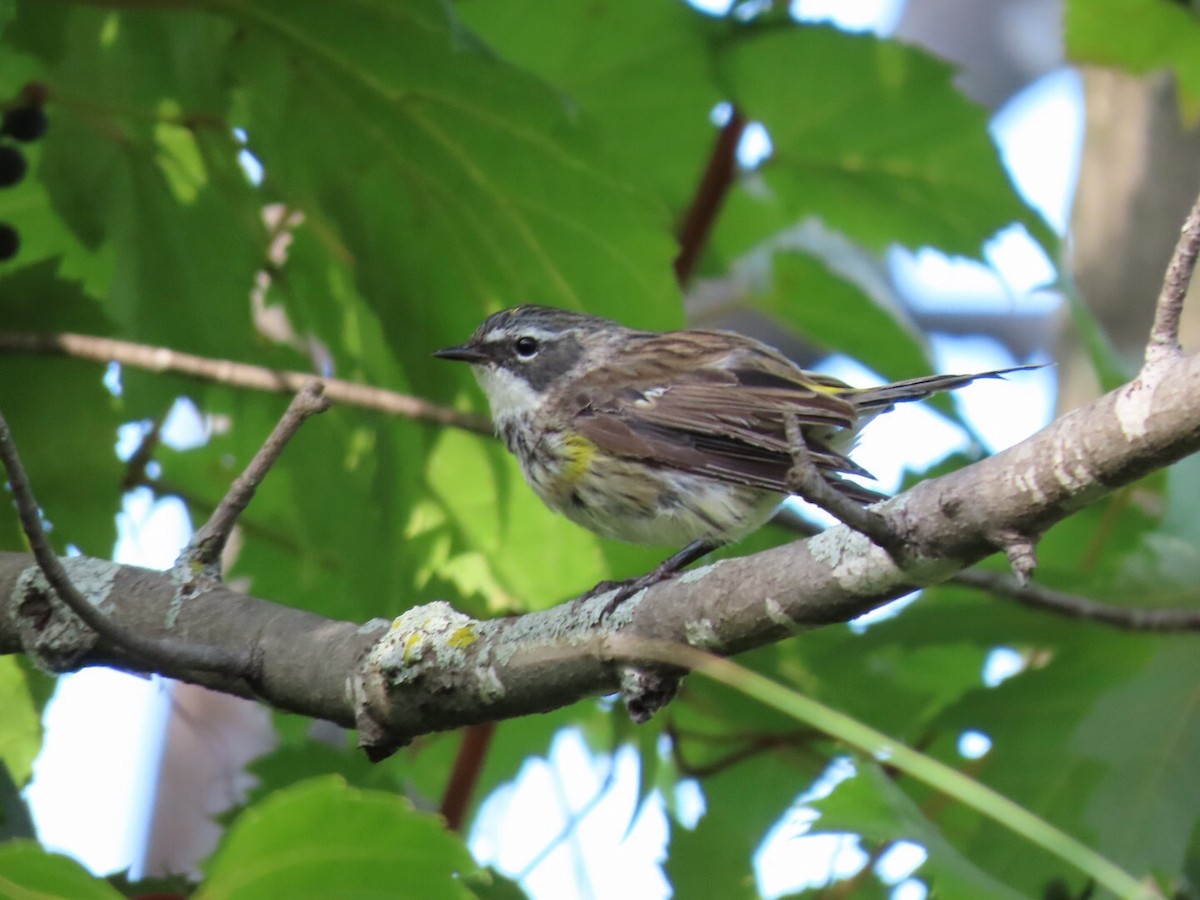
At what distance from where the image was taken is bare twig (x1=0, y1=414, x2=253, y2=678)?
2.25 meters

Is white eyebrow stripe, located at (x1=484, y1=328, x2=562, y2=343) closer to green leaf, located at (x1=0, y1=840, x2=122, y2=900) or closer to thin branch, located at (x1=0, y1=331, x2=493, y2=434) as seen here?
thin branch, located at (x1=0, y1=331, x2=493, y2=434)

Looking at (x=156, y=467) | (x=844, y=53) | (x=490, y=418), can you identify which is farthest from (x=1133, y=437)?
(x=156, y=467)

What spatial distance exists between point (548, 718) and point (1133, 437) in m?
2.63

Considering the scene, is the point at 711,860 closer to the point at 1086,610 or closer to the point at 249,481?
the point at 1086,610

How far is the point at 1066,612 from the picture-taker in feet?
10.9

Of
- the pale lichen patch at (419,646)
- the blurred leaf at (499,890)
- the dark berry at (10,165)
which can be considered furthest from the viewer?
the dark berry at (10,165)

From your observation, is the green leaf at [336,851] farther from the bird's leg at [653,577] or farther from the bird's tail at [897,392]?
the bird's tail at [897,392]

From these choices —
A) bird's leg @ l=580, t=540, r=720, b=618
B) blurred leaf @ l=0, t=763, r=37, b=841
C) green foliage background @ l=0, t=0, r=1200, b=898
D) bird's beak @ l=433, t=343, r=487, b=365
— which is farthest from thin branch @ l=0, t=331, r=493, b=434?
blurred leaf @ l=0, t=763, r=37, b=841

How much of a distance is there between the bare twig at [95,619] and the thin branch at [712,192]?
2107mm

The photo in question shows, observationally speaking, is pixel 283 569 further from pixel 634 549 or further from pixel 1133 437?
pixel 1133 437

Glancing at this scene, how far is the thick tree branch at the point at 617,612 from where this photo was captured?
1898 millimetres

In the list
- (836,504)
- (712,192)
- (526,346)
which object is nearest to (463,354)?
(526,346)

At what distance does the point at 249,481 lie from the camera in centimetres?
273

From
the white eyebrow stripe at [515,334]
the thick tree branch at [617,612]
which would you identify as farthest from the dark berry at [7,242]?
the white eyebrow stripe at [515,334]
